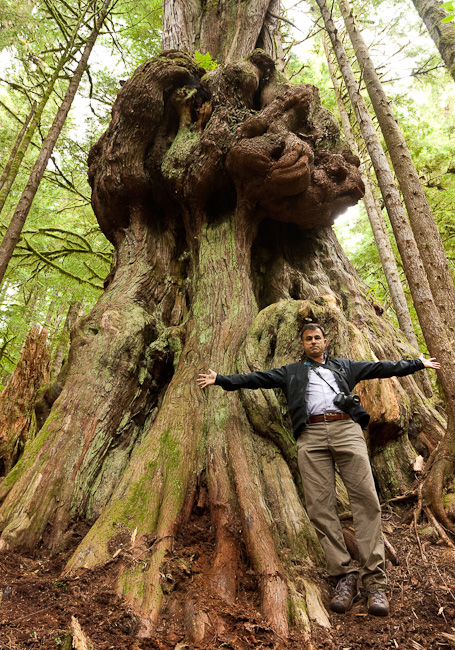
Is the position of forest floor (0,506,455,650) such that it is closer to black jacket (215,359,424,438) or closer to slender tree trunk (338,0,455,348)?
black jacket (215,359,424,438)

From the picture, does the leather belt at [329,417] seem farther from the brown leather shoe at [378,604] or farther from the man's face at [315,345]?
the brown leather shoe at [378,604]

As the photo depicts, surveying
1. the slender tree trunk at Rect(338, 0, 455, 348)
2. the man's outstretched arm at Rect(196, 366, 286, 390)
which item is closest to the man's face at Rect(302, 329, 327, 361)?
the man's outstretched arm at Rect(196, 366, 286, 390)

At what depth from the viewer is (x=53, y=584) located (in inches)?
106

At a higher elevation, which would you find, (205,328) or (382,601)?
(205,328)

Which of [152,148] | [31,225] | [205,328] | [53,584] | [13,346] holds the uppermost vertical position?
[31,225]

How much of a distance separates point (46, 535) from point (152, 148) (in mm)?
5255

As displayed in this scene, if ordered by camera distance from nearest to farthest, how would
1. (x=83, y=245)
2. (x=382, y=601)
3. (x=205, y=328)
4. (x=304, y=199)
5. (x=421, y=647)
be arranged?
(x=421, y=647) → (x=382, y=601) → (x=205, y=328) → (x=304, y=199) → (x=83, y=245)

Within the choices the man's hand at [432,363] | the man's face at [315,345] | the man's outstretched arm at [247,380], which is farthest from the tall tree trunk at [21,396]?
the man's hand at [432,363]

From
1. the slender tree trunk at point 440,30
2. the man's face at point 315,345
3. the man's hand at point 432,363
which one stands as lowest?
the man's hand at point 432,363

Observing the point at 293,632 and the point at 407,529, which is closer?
the point at 293,632

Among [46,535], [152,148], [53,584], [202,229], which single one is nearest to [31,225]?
[152,148]

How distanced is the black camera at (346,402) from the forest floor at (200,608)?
1.26 metres

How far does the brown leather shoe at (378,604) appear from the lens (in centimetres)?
251

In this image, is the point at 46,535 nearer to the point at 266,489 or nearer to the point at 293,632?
the point at 266,489
